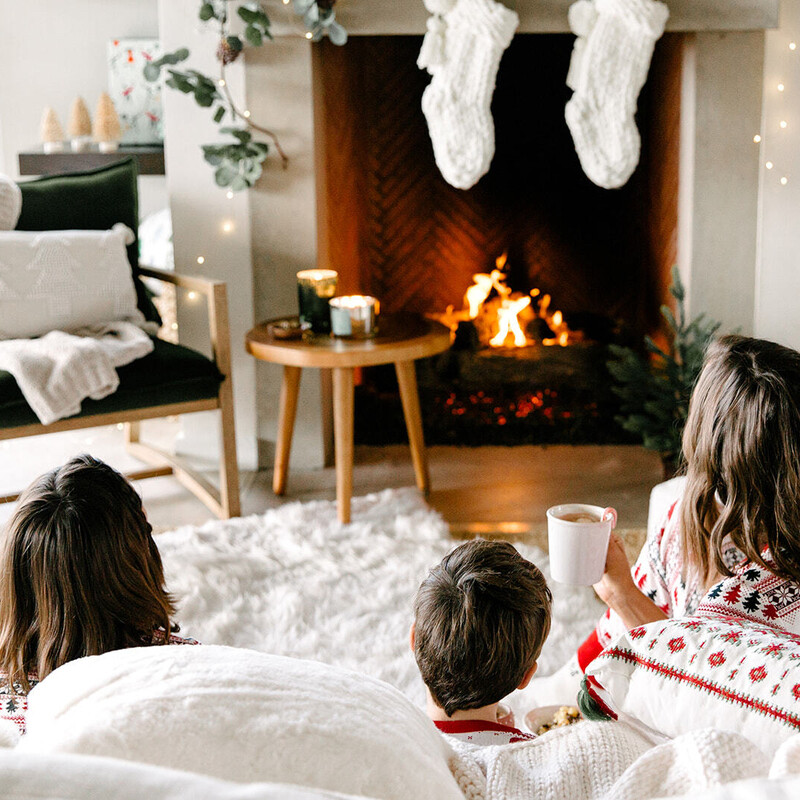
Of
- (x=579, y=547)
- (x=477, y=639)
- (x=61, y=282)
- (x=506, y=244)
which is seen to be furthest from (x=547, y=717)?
(x=506, y=244)

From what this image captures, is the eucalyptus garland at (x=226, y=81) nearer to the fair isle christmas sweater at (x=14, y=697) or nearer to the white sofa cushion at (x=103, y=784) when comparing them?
the fair isle christmas sweater at (x=14, y=697)

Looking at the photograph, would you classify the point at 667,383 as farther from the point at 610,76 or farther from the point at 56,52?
the point at 56,52

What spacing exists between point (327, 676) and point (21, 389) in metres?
1.96

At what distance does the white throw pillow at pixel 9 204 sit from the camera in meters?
2.78

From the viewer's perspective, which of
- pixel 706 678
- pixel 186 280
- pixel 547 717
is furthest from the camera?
pixel 186 280

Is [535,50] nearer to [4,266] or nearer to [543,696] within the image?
[4,266]

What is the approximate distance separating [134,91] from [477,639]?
12.5 feet

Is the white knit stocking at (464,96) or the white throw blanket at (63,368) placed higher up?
the white knit stocking at (464,96)

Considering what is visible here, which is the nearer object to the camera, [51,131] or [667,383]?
[667,383]

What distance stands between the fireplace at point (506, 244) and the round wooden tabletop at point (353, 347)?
518 mm

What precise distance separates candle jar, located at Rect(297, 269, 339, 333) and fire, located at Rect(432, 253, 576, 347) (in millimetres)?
864

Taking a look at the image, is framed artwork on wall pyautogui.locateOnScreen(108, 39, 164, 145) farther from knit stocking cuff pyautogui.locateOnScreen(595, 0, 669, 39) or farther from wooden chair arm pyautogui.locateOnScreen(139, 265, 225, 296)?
knit stocking cuff pyautogui.locateOnScreen(595, 0, 669, 39)

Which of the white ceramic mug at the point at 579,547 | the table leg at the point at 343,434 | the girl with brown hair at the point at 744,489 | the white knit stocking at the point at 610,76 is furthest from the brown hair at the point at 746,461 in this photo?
the white knit stocking at the point at 610,76

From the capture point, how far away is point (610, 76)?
2826 millimetres
